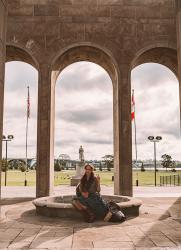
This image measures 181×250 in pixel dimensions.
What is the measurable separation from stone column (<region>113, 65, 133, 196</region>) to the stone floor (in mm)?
6486

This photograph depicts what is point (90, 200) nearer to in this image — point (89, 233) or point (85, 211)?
point (85, 211)

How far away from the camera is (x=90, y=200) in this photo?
9242 mm

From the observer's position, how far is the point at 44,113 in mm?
17062

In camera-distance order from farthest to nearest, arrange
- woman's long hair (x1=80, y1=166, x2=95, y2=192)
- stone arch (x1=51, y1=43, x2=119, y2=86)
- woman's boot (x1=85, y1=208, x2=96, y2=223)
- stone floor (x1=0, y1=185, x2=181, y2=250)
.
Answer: stone arch (x1=51, y1=43, x2=119, y2=86), woman's long hair (x1=80, y1=166, x2=95, y2=192), woman's boot (x1=85, y1=208, x2=96, y2=223), stone floor (x1=0, y1=185, x2=181, y2=250)

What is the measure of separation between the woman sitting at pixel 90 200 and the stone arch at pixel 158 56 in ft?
33.4

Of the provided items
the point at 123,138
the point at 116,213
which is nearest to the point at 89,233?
the point at 116,213

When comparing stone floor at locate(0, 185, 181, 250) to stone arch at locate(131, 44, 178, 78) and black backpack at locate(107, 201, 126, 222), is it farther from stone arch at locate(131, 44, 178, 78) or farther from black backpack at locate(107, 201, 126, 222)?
stone arch at locate(131, 44, 178, 78)

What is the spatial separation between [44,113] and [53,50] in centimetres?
381

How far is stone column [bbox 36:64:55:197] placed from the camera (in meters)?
16.6

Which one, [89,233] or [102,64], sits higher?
[102,64]

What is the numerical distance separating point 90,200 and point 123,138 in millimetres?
8046

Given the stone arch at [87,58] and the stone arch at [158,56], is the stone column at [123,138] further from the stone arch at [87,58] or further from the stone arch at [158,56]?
the stone arch at [158,56]

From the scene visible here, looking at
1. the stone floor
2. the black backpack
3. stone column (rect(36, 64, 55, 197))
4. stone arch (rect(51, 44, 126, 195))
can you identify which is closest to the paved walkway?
stone column (rect(36, 64, 55, 197))

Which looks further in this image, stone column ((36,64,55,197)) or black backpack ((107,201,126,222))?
stone column ((36,64,55,197))
